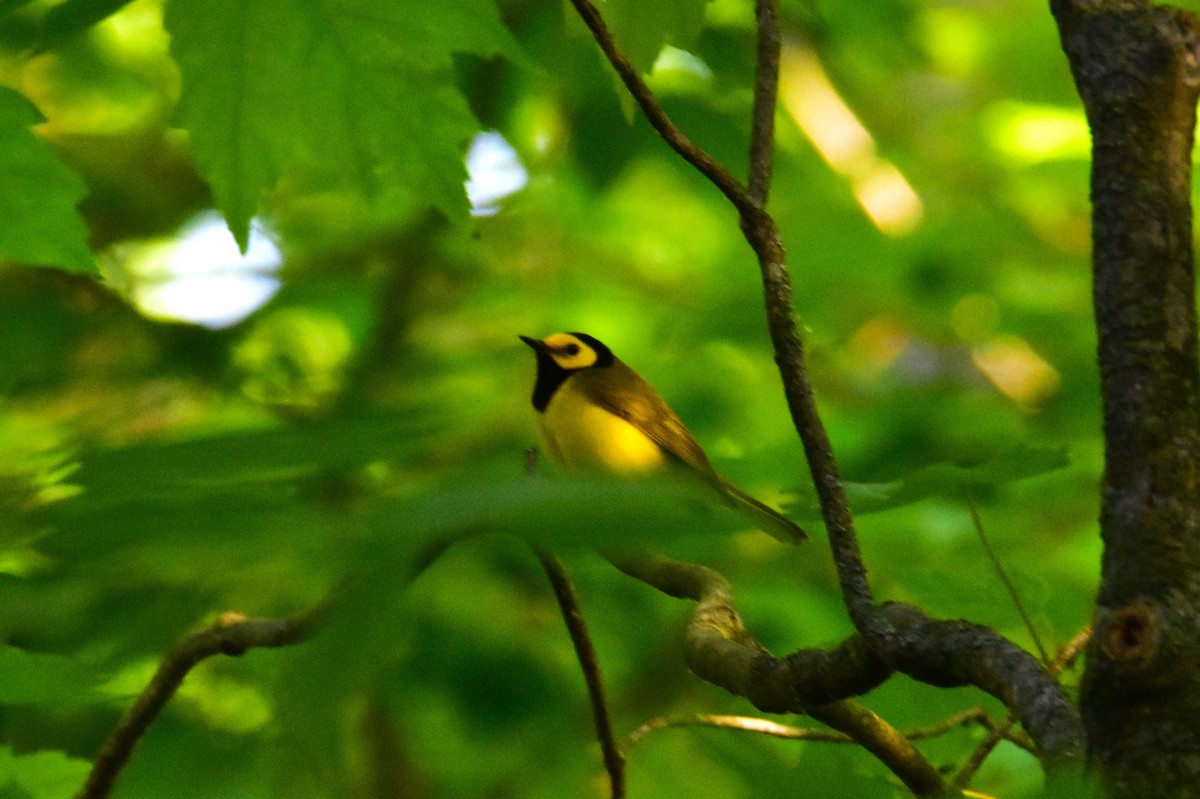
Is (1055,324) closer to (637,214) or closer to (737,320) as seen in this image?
(737,320)

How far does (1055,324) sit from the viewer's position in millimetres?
4320

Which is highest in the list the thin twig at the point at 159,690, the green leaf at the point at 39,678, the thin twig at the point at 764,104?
the thin twig at the point at 764,104

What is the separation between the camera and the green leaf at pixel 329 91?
5.81 feet

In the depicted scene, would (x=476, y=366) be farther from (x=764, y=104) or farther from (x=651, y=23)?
(x=764, y=104)

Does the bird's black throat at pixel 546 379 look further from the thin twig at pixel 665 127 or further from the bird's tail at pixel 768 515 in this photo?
the thin twig at pixel 665 127

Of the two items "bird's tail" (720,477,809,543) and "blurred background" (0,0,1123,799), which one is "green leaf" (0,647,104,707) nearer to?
"blurred background" (0,0,1123,799)

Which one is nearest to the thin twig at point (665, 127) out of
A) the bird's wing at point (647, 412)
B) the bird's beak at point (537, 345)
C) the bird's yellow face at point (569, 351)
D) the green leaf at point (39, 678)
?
the green leaf at point (39, 678)

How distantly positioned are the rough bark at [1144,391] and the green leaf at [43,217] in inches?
49.6

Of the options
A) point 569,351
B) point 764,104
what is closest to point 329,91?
point 764,104

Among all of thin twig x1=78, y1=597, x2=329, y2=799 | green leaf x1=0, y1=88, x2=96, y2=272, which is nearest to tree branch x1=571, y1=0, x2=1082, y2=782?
thin twig x1=78, y1=597, x2=329, y2=799

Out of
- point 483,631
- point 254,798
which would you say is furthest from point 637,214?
point 254,798

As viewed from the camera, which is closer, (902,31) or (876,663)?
(876,663)

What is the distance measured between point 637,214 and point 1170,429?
14.0ft

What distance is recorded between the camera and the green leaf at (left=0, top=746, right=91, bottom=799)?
1.96m
